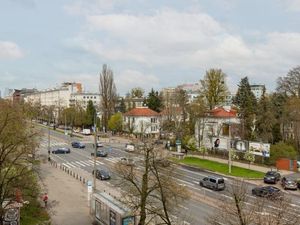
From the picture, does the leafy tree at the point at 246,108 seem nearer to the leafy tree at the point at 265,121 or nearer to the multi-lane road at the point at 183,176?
the leafy tree at the point at 265,121

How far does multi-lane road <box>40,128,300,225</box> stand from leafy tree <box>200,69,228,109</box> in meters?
21.3

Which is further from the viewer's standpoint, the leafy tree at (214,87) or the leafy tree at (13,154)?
the leafy tree at (214,87)

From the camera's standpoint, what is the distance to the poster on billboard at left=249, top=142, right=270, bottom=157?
55812 millimetres

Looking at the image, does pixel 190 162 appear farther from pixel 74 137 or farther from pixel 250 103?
pixel 74 137

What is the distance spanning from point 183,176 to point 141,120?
53.7 metres

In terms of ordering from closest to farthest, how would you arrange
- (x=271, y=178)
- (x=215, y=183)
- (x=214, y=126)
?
(x=215, y=183) < (x=271, y=178) < (x=214, y=126)

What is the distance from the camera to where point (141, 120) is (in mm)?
102688

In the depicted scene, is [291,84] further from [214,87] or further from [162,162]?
[162,162]

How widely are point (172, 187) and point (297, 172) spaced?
35180 millimetres

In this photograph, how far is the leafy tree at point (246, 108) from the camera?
69250 millimetres

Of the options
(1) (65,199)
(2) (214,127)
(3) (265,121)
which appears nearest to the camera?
(1) (65,199)

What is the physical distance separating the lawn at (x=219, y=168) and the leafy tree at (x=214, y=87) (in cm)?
2298

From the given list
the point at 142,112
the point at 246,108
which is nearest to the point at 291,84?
the point at 246,108

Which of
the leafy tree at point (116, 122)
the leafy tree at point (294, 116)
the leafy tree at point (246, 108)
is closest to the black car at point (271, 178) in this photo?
the leafy tree at point (294, 116)
